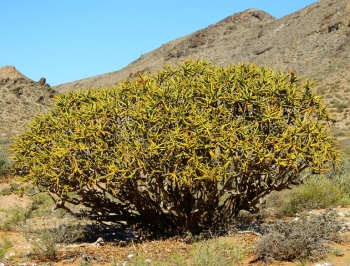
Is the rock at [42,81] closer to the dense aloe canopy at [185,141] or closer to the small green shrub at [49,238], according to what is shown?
the small green shrub at [49,238]

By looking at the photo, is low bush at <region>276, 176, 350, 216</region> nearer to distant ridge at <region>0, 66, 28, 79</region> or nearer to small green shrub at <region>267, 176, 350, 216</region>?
small green shrub at <region>267, 176, 350, 216</region>

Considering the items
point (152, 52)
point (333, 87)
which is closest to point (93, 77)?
point (152, 52)

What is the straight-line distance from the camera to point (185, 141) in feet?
24.2

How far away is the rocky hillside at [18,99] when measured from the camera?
130ft

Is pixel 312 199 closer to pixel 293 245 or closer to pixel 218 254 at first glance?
pixel 293 245

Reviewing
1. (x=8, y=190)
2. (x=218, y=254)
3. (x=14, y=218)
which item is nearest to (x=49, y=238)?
(x=218, y=254)

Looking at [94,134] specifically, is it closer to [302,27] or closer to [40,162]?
[40,162]

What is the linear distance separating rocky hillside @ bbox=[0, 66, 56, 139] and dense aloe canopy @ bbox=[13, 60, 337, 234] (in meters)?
29.3

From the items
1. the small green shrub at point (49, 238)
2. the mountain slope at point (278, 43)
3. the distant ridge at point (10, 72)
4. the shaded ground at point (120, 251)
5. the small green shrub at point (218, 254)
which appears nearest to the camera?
the small green shrub at point (218, 254)

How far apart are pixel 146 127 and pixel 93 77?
303 feet

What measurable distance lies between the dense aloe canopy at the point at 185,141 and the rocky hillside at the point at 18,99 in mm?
29346

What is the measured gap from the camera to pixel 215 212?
898cm

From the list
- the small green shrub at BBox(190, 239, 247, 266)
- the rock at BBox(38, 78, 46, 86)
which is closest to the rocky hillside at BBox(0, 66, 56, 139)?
the rock at BBox(38, 78, 46, 86)

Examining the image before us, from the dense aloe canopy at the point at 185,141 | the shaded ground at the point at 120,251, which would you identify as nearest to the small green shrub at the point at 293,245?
the shaded ground at the point at 120,251
